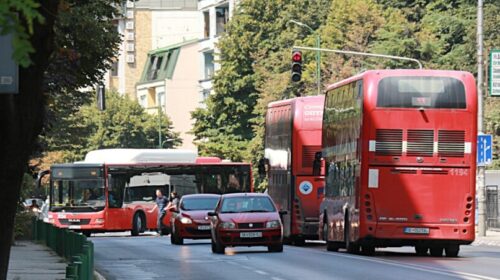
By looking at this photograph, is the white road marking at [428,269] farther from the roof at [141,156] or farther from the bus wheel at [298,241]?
the roof at [141,156]

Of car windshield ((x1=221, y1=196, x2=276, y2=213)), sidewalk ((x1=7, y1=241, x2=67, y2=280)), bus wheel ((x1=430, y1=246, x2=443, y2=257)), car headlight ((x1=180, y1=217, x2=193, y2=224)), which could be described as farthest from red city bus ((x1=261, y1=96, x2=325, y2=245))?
sidewalk ((x1=7, y1=241, x2=67, y2=280))

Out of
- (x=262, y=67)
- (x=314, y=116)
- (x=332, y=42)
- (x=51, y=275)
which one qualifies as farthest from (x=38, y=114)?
(x=262, y=67)

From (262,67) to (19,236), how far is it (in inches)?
1711

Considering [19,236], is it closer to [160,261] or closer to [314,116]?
[314,116]

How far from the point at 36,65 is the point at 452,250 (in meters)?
20.4

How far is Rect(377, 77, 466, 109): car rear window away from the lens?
3041 centimetres

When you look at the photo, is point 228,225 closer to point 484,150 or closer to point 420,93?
point 420,93

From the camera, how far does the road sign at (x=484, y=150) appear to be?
140 ft

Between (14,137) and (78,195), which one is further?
(78,195)

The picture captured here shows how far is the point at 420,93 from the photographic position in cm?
3045

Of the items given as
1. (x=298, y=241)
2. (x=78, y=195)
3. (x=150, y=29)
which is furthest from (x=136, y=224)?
(x=150, y=29)

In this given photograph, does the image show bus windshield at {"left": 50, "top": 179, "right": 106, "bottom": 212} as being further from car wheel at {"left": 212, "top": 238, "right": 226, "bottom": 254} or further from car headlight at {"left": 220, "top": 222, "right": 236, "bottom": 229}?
car headlight at {"left": 220, "top": 222, "right": 236, "bottom": 229}

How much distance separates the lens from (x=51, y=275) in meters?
24.9

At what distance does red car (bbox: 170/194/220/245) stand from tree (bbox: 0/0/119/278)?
13335 millimetres
